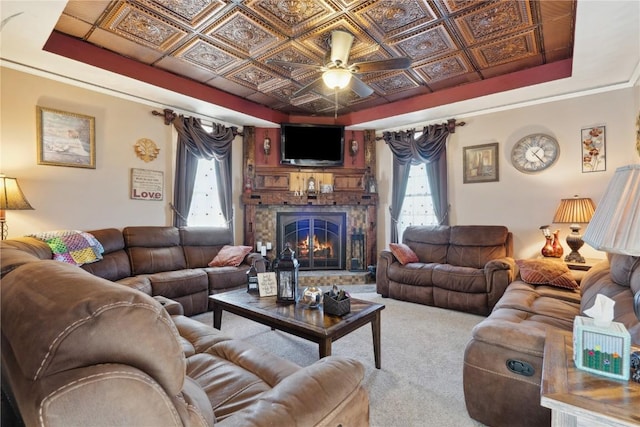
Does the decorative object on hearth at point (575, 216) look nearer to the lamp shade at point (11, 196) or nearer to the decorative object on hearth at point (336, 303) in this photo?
the decorative object on hearth at point (336, 303)

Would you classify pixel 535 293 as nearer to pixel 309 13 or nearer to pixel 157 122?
pixel 309 13

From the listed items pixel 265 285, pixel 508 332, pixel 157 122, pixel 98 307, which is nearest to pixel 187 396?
pixel 98 307

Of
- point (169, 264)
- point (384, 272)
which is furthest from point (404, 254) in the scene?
point (169, 264)

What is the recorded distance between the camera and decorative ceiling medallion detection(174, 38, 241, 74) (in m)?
3.23

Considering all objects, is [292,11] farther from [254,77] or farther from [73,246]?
[73,246]

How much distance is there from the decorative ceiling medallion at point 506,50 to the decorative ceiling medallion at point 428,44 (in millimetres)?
352

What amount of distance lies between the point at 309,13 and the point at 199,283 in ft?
10.00

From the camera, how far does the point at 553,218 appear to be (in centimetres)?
394

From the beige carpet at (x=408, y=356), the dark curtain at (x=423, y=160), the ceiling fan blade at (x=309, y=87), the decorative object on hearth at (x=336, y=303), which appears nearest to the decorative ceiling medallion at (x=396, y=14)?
the ceiling fan blade at (x=309, y=87)

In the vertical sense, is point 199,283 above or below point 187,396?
below

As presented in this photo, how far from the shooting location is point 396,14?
275 cm

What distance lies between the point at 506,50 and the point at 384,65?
5.38 ft

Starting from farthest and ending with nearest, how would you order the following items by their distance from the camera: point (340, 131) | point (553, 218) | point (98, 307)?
point (340, 131), point (553, 218), point (98, 307)

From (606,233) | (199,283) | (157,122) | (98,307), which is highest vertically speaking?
(157,122)
